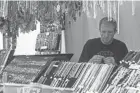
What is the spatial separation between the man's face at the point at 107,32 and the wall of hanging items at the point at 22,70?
1.58 ft

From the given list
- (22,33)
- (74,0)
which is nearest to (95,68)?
(74,0)

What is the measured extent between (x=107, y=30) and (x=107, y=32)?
2 centimetres

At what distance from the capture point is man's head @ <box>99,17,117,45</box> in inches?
85.6

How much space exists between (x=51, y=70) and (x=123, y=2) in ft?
2.61

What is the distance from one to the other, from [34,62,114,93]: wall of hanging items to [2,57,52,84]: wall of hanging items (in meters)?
0.11

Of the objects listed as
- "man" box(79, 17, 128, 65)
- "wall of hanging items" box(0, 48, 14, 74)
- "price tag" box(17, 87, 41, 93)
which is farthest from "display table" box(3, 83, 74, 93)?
"man" box(79, 17, 128, 65)

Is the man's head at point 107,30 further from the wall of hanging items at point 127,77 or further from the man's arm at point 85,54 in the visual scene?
the wall of hanging items at point 127,77

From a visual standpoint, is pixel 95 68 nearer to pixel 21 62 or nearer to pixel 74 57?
pixel 74 57

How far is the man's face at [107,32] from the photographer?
217 cm

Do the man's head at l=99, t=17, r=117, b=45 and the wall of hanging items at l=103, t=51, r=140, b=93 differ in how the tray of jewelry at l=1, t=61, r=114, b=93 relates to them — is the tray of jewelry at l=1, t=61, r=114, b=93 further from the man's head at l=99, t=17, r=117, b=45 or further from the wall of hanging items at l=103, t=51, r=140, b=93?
the man's head at l=99, t=17, r=117, b=45

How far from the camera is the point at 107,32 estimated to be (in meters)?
2.19

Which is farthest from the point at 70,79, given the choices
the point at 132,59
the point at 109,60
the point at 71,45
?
the point at 71,45

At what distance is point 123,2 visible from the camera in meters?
2.13

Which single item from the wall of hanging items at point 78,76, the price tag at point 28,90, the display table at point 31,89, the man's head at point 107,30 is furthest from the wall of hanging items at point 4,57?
the man's head at point 107,30
